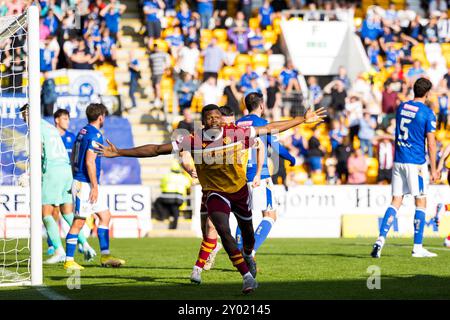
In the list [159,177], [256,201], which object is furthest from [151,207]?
[256,201]

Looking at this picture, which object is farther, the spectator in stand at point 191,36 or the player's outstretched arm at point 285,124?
the spectator in stand at point 191,36

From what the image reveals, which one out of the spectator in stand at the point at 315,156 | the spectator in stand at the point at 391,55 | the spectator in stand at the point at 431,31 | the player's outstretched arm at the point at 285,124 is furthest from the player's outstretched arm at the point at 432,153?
the spectator in stand at the point at 431,31

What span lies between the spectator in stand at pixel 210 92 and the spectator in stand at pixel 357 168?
12.8 ft

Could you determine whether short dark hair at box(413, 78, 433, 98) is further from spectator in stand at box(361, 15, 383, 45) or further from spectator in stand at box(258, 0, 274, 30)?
spectator in stand at box(258, 0, 274, 30)

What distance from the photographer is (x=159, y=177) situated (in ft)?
87.5

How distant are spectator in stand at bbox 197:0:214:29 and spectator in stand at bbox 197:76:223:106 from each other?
314cm

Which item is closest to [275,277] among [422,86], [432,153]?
[432,153]

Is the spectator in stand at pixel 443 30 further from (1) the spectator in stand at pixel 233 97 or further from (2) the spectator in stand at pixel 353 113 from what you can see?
(1) the spectator in stand at pixel 233 97

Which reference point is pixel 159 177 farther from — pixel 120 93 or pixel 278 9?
pixel 278 9

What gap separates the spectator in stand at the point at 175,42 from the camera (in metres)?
28.5

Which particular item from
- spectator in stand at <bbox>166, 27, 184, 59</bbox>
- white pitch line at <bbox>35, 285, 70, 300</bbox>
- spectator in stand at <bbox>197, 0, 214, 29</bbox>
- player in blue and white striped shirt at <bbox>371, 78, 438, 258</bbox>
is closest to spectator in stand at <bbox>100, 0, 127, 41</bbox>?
spectator in stand at <bbox>166, 27, 184, 59</bbox>
